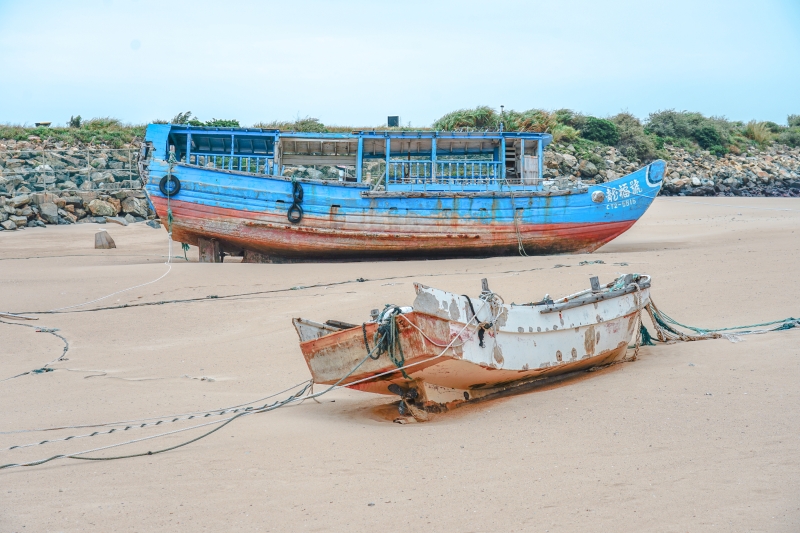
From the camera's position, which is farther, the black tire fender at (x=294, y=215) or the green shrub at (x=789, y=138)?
the green shrub at (x=789, y=138)

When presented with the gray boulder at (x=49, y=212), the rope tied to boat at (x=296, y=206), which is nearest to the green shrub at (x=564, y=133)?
the rope tied to boat at (x=296, y=206)

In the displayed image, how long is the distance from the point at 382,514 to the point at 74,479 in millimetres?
1801

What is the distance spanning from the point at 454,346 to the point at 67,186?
20930 millimetres

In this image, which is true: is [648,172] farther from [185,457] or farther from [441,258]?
[185,457]

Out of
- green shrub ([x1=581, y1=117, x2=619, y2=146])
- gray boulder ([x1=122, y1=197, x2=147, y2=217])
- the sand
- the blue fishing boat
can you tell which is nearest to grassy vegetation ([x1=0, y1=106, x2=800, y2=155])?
green shrub ([x1=581, y1=117, x2=619, y2=146])

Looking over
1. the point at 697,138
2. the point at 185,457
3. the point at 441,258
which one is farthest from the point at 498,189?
the point at 697,138

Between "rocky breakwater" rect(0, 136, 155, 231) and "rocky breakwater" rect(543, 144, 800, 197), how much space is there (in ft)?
41.7

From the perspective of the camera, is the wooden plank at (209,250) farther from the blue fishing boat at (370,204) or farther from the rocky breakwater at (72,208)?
the rocky breakwater at (72,208)

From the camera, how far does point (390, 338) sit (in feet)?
17.6

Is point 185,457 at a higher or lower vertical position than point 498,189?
lower

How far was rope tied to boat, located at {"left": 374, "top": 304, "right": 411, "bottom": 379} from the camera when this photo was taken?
536 cm

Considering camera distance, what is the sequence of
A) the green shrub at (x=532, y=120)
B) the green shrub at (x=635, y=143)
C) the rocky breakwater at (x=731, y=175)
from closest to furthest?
the green shrub at (x=532, y=120) → the rocky breakwater at (x=731, y=175) → the green shrub at (x=635, y=143)

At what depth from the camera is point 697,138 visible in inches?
1281

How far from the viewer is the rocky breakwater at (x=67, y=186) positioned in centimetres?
2123
